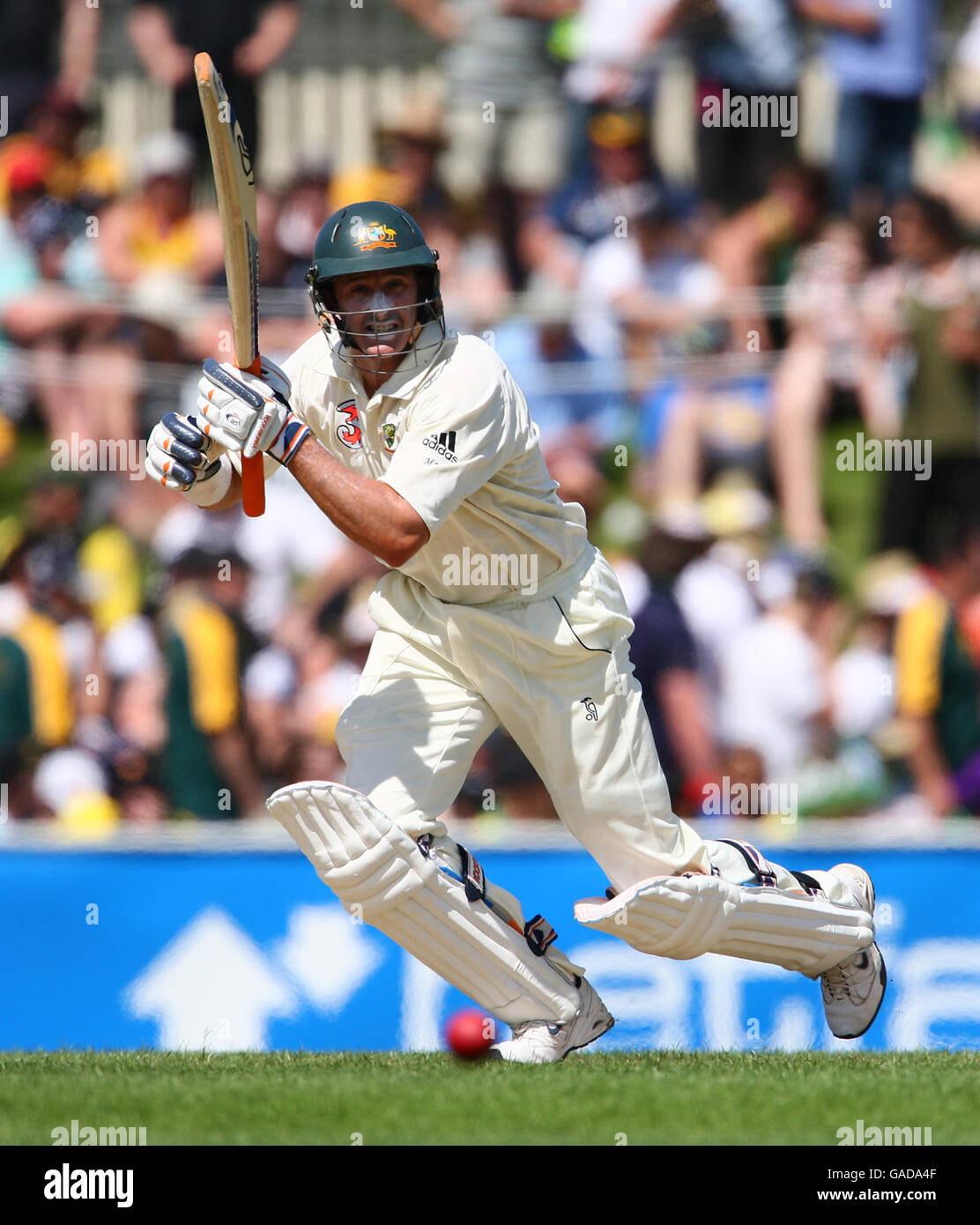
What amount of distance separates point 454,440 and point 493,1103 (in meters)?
1.51

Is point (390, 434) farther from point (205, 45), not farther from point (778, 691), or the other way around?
point (205, 45)

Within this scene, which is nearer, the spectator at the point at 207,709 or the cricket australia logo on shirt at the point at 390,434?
the cricket australia logo on shirt at the point at 390,434

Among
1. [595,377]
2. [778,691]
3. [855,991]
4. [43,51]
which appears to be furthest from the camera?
[43,51]

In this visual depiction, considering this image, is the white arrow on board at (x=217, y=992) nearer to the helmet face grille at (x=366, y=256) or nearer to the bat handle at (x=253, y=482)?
the bat handle at (x=253, y=482)

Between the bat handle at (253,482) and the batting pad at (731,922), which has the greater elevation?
the bat handle at (253,482)

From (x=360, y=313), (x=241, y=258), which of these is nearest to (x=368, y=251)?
Answer: (x=360, y=313)

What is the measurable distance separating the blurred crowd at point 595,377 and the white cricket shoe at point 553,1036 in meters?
1.79

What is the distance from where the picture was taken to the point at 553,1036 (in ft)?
15.7

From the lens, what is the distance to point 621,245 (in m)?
Result: 7.84

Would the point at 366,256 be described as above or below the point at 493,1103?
above

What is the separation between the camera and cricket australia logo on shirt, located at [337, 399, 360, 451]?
15.6ft

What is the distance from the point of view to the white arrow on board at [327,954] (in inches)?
229

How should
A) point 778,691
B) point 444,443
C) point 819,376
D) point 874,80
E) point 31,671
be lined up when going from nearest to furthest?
1. point 444,443
2. point 778,691
3. point 31,671
4. point 819,376
5. point 874,80

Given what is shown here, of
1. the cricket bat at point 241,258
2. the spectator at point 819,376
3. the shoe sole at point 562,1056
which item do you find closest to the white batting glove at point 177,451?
the cricket bat at point 241,258
